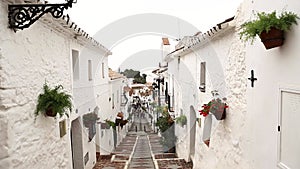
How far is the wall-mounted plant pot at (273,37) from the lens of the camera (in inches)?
101

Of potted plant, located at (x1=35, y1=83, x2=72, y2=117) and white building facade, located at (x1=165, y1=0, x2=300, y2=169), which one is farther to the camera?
potted plant, located at (x1=35, y1=83, x2=72, y2=117)

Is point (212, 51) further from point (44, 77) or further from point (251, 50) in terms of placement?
point (44, 77)

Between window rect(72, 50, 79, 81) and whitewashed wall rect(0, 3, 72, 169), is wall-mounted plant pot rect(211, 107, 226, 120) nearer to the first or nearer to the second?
whitewashed wall rect(0, 3, 72, 169)

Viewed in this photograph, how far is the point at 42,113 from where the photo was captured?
394 centimetres

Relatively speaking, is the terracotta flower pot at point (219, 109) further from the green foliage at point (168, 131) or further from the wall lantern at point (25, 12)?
the green foliage at point (168, 131)

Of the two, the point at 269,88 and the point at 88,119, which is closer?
the point at 269,88

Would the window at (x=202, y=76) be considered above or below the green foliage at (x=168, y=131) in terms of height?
above

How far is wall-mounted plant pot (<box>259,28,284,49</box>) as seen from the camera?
2.57 m

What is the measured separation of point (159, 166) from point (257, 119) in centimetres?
616

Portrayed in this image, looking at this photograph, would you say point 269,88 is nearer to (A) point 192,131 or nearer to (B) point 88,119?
(B) point 88,119

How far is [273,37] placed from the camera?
261 cm

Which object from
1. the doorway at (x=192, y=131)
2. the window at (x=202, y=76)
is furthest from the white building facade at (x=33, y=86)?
the doorway at (x=192, y=131)

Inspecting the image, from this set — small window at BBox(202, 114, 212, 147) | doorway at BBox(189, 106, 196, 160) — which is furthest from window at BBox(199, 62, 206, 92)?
doorway at BBox(189, 106, 196, 160)

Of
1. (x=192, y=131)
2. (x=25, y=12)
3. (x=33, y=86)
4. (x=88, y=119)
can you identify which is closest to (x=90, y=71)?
(x=88, y=119)
